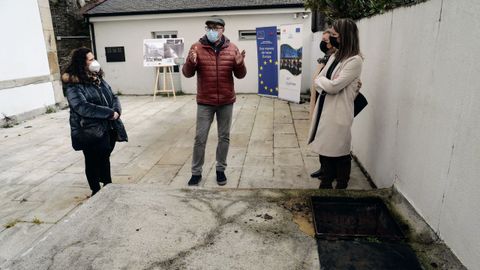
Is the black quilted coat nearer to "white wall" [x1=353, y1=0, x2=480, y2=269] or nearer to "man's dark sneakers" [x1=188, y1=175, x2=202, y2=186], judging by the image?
"man's dark sneakers" [x1=188, y1=175, x2=202, y2=186]

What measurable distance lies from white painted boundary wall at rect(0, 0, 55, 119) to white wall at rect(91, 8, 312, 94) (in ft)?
11.8

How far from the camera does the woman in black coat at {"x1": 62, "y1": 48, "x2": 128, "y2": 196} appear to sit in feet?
11.4

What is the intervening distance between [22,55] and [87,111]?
644 cm

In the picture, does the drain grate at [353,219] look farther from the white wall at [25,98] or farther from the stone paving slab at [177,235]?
the white wall at [25,98]

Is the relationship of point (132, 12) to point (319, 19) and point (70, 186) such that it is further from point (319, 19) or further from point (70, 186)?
point (70, 186)

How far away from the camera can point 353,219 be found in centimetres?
298

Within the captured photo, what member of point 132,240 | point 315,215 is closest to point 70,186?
point 132,240

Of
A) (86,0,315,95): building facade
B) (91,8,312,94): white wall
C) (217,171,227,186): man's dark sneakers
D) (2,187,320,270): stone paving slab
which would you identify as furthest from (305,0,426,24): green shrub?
(91,8,312,94): white wall

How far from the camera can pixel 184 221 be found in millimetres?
2908

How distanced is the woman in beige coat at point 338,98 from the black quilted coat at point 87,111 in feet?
A: 7.36

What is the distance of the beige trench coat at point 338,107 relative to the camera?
10.7 ft

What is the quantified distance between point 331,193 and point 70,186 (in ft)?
11.2

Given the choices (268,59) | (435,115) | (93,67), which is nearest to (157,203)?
(93,67)

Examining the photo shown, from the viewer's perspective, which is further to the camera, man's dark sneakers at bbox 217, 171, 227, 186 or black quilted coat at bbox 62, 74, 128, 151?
man's dark sneakers at bbox 217, 171, 227, 186
